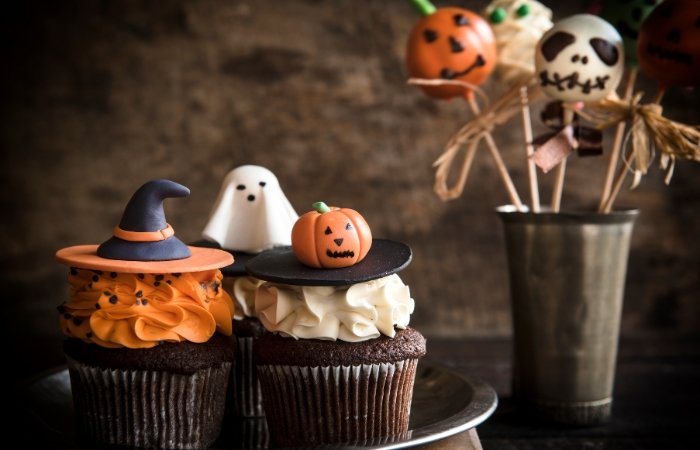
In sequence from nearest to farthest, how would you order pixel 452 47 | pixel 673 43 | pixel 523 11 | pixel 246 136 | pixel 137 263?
pixel 137 263
pixel 673 43
pixel 452 47
pixel 523 11
pixel 246 136

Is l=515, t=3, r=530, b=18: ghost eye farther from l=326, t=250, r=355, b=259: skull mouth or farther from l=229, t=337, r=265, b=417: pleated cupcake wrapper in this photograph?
l=229, t=337, r=265, b=417: pleated cupcake wrapper

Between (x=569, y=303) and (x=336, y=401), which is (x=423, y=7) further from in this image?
(x=336, y=401)

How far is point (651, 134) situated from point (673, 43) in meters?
0.16

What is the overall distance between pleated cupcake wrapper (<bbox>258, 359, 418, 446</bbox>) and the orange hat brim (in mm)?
179

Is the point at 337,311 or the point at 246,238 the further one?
the point at 246,238

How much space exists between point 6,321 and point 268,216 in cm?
148

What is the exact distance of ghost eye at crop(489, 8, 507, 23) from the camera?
5.28ft

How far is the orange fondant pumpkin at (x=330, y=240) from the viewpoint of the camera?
3.84ft

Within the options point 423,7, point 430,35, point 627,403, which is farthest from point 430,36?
point 627,403

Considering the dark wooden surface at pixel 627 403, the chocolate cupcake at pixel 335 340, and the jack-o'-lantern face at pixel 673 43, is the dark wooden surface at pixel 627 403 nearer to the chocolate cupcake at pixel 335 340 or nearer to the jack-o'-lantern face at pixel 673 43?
the chocolate cupcake at pixel 335 340

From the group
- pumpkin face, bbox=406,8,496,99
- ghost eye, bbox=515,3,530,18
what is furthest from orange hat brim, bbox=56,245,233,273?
ghost eye, bbox=515,3,530,18

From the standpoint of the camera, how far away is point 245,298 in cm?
141

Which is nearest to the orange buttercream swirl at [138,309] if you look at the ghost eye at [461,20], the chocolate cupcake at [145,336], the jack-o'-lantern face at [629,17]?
the chocolate cupcake at [145,336]

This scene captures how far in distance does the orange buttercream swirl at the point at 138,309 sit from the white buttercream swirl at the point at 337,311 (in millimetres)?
106
